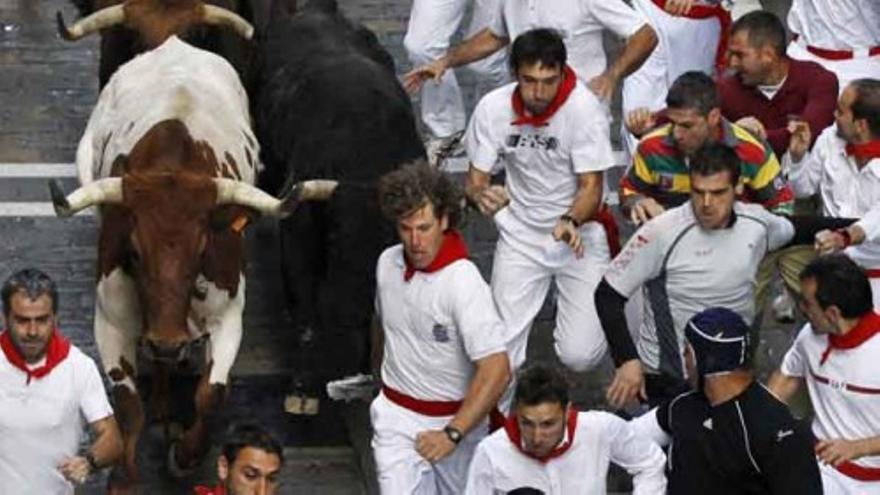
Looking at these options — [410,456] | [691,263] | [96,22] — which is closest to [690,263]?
[691,263]

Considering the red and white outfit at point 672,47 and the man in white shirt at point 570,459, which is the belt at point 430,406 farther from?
the red and white outfit at point 672,47

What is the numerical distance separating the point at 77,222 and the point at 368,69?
252 centimetres

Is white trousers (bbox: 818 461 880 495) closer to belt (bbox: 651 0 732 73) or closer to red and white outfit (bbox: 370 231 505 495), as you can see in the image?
red and white outfit (bbox: 370 231 505 495)

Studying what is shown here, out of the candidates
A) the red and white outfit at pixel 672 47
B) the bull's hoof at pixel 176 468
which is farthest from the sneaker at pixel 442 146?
the bull's hoof at pixel 176 468

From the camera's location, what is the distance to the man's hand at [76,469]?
12.7 m

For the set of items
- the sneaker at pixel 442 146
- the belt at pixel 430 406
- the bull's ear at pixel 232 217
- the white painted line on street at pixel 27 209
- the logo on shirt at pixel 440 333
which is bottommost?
the white painted line on street at pixel 27 209

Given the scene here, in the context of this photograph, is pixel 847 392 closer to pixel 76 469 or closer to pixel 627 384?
pixel 627 384

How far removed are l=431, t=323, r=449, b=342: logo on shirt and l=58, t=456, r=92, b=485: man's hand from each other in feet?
5.90

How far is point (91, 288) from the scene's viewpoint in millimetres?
16969

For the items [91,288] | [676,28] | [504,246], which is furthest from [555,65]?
[91,288]

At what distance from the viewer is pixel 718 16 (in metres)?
17.2

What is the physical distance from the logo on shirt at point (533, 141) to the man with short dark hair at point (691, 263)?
113 cm

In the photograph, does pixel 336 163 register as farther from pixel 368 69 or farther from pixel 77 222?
pixel 77 222

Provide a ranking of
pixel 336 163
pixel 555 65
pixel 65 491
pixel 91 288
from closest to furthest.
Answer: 1. pixel 65 491
2. pixel 555 65
3. pixel 336 163
4. pixel 91 288
